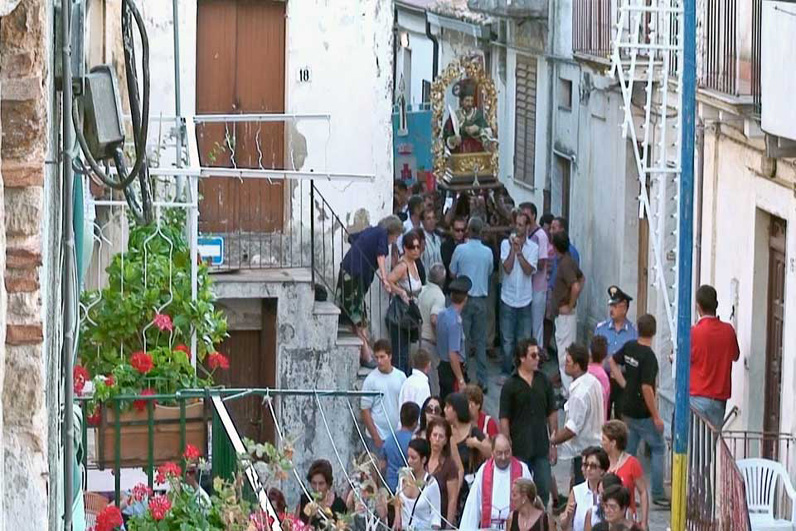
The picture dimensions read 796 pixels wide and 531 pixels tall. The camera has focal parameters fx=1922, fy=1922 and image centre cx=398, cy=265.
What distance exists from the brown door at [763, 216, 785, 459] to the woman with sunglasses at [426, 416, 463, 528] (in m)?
3.38

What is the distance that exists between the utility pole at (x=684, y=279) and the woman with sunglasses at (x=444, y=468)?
1.34m

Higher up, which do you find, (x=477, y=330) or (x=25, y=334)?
(x=25, y=334)

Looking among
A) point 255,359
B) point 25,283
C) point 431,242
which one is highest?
point 25,283

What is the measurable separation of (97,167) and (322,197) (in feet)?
40.7

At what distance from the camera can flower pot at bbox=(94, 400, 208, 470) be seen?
9.27 metres

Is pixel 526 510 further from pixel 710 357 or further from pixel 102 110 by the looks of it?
pixel 102 110

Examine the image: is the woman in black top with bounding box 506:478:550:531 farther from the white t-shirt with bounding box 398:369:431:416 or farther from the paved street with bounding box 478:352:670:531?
the paved street with bounding box 478:352:670:531

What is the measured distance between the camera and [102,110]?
5434 millimetres

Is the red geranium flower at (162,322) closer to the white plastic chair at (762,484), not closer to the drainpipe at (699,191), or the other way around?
the white plastic chair at (762,484)

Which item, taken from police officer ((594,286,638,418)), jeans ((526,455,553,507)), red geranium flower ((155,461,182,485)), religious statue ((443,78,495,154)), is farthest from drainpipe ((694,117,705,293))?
red geranium flower ((155,461,182,485))

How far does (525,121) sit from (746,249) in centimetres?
1104

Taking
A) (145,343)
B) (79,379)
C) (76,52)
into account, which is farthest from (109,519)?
(145,343)

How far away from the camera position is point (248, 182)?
18047 millimetres

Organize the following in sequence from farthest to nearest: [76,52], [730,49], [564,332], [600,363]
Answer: [564,332] < [730,49] < [600,363] < [76,52]
